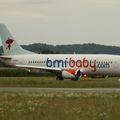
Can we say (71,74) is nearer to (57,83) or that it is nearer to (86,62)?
(86,62)

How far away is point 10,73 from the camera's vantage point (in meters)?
94.8

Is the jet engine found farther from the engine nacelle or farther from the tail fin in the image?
the tail fin

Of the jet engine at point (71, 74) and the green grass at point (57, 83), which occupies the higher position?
the jet engine at point (71, 74)

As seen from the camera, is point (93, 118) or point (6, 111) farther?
point (6, 111)

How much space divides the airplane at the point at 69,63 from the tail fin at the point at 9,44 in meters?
→ 1.07

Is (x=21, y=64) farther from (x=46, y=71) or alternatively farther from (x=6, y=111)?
(x=6, y=111)

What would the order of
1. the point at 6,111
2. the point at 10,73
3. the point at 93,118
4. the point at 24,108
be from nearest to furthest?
the point at 93,118 < the point at 6,111 < the point at 24,108 < the point at 10,73

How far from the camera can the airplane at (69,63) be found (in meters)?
71.4

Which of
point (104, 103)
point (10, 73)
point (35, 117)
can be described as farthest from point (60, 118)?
point (10, 73)

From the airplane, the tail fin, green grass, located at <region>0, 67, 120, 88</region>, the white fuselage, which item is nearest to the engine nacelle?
the airplane

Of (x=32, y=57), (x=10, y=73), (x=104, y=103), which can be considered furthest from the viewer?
(x=10, y=73)

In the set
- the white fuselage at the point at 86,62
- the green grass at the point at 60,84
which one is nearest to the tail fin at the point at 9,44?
the white fuselage at the point at 86,62

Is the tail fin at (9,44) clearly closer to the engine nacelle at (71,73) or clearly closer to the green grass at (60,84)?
the engine nacelle at (71,73)

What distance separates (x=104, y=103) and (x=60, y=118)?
7.05m
